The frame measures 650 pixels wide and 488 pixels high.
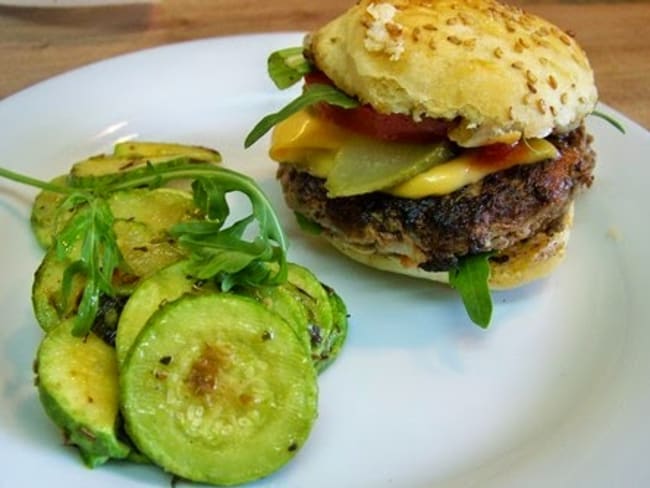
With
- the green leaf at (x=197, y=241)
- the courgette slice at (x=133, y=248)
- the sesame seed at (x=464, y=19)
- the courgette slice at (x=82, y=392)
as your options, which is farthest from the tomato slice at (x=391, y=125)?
the courgette slice at (x=82, y=392)

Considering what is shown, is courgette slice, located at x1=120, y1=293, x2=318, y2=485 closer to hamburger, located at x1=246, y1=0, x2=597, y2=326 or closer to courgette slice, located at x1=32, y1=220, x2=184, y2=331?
courgette slice, located at x1=32, y1=220, x2=184, y2=331

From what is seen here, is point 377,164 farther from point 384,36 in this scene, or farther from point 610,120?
point 610,120

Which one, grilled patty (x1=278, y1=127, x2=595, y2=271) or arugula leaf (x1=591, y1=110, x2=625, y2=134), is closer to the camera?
grilled patty (x1=278, y1=127, x2=595, y2=271)

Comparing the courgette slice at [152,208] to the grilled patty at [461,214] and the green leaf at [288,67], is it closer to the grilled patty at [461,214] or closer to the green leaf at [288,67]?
the grilled patty at [461,214]

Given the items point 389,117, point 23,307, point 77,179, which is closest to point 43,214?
point 77,179

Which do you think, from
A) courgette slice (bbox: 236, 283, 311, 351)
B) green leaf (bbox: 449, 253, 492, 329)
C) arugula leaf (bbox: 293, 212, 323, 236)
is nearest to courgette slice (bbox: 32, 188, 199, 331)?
courgette slice (bbox: 236, 283, 311, 351)

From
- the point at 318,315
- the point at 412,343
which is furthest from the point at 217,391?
the point at 412,343
